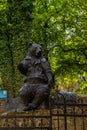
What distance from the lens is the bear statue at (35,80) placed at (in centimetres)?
947

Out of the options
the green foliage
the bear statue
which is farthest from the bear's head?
the green foliage

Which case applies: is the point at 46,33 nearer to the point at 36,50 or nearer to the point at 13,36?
the point at 13,36

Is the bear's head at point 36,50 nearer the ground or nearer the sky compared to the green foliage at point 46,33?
nearer the sky

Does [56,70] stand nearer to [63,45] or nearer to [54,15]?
[63,45]

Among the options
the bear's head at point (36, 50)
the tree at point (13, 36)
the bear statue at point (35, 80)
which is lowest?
the tree at point (13, 36)

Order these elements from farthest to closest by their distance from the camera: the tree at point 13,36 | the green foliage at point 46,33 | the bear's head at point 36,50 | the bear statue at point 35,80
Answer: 1. the green foliage at point 46,33
2. the tree at point 13,36
3. the bear's head at point 36,50
4. the bear statue at point 35,80

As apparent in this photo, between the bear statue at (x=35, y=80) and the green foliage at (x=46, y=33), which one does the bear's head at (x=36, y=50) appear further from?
the green foliage at (x=46, y=33)

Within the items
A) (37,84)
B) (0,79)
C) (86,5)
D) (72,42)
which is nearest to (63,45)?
(72,42)

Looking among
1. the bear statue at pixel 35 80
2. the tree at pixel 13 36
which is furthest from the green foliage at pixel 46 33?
the bear statue at pixel 35 80

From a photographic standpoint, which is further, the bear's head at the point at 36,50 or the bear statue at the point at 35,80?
the bear's head at the point at 36,50

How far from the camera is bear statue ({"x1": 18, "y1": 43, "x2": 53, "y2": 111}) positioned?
9469 mm

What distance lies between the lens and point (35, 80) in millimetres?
9695

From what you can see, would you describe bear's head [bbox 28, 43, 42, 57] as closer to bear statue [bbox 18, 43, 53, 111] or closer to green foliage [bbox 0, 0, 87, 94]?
bear statue [bbox 18, 43, 53, 111]

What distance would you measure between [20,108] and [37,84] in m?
0.70
